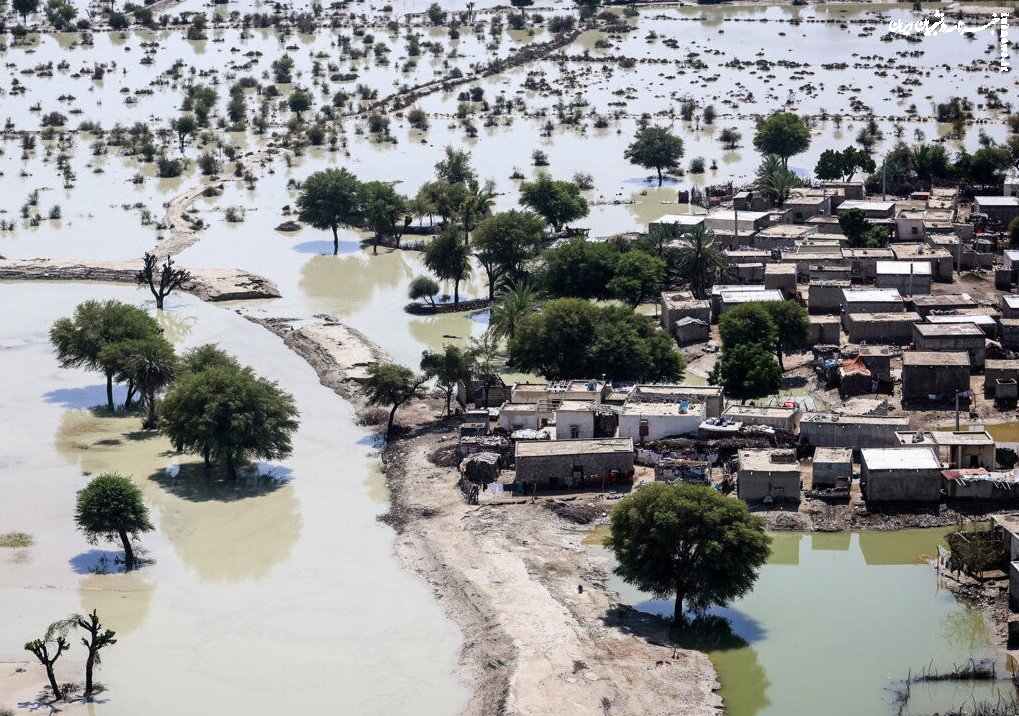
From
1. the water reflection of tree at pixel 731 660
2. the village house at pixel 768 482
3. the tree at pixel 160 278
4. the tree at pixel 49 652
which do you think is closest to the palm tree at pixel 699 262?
the tree at pixel 160 278

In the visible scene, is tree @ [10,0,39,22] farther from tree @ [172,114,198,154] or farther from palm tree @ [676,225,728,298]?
palm tree @ [676,225,728,298]

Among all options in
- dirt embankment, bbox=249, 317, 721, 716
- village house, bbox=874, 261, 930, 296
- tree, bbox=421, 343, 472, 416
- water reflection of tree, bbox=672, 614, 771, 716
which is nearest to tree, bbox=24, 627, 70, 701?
dirt embankment, bbox=249, 317, 721, 716

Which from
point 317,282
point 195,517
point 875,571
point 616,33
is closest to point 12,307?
point 317,282

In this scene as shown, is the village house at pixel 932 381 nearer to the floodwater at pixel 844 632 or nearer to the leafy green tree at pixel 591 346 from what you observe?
the leafy green tree at pixel 591 346

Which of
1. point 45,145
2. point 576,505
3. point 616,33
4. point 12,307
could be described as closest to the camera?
point 576,505

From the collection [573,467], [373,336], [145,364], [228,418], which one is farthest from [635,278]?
[228,418]

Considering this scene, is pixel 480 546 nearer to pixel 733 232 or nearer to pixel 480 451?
pixel 480 451
